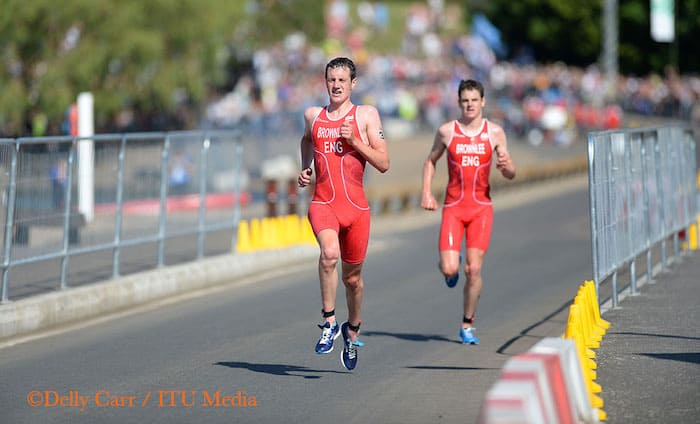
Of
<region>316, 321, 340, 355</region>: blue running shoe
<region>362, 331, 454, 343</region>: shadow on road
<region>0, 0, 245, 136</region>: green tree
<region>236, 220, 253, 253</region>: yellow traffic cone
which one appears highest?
<region>0, 0, 245, 136</region>: green tree

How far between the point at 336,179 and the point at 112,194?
5922 millimetres

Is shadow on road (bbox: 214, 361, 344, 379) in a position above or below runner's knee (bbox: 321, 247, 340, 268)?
below

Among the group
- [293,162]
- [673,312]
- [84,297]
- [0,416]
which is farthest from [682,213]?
[293,162]

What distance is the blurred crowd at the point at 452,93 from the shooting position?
2037 inches

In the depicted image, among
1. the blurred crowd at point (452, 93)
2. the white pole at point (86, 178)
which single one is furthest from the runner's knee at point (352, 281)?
the blurred crowd at point (452, 93)

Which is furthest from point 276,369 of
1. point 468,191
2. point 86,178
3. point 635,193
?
point 635,193

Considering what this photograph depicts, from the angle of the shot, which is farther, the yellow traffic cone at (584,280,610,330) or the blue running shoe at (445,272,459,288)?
the blue running shoe at (445,272,459,288)

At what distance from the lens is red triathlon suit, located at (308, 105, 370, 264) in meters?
10.2

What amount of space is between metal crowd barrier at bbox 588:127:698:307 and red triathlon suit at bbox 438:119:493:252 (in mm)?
864

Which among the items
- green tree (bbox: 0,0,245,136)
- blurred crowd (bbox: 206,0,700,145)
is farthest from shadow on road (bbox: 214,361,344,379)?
blurred crowd (bbox: 206,0,700,145)

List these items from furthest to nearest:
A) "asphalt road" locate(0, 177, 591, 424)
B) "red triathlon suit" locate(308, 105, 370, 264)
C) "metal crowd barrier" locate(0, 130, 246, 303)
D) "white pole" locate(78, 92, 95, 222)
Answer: "white pole" locate(78, 92, 95, 222)
"metal crowd barrier" locate(0, 130, 246, 303)
"red triathlon suit" locate(308, 105, 370, 264)
"asphalt road" locate(0, 177, 591, 424)

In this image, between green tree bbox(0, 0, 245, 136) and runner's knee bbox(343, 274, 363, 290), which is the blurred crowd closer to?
green tree bbox(0, 0, 245, 136)

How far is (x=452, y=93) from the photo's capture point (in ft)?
190

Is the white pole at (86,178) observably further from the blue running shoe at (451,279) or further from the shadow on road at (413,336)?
the blue running shoe at (451,279)
